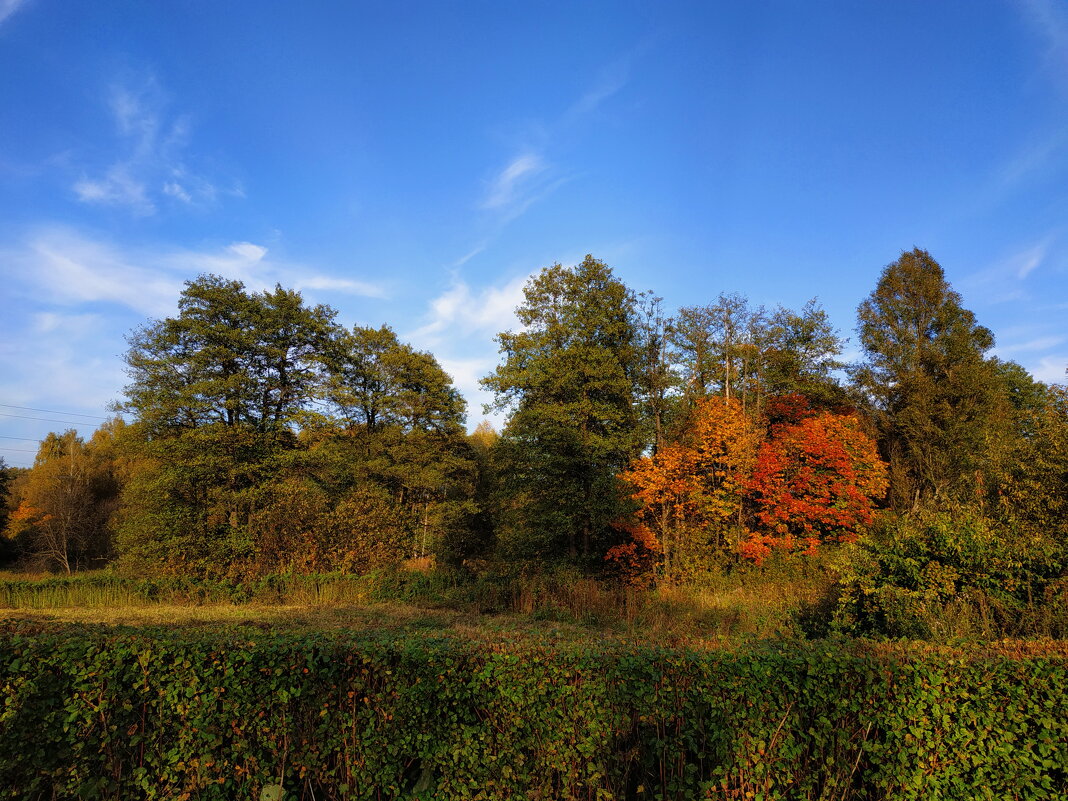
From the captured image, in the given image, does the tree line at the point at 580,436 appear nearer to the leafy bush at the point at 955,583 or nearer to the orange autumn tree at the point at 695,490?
the orange autumn tree at the point at 695,490

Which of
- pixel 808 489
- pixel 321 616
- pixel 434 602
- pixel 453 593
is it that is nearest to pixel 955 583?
pixel 321 616

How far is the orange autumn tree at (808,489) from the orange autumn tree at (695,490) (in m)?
0.88

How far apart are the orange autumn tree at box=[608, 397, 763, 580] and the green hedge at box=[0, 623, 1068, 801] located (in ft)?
48.5

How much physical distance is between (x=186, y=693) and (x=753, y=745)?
370 centimetres

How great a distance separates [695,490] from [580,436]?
435 cm

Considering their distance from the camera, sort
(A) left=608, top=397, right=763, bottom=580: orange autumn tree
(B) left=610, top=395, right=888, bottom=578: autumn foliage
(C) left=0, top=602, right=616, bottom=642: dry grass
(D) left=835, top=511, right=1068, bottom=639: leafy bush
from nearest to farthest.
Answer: (D) left=835, top=511, right=1068, bottom=639: leafy bush → (C) left=0, top=602, right=616, bottom=642: dry grass → (A) left=608, top=397, right=763, bottom=580: orange autumn tree → (B) left=610, top=395, right=888, bottom=578: autumn foliage

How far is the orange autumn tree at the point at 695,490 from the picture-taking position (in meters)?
18.1

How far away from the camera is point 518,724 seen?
339 cm

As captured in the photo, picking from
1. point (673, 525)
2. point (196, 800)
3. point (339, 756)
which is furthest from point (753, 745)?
point (673, 525)

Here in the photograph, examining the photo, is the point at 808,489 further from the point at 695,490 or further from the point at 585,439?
the point at 585,439

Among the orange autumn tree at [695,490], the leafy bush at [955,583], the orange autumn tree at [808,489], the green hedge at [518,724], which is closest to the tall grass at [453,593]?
the orange autumn tree at [695,490]

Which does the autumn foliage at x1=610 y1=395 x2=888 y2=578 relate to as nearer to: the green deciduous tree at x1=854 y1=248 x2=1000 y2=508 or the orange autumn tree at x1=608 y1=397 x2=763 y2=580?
the orange autumn tree at x1=608 y1=397 x2=763 y2=580

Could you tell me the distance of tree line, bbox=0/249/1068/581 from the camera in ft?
60.7

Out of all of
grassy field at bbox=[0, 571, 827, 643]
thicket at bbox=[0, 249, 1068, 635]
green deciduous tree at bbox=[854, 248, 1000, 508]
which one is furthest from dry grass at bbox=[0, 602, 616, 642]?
green deciduous tree at bbox=[854, 248, 1000, 508]
